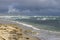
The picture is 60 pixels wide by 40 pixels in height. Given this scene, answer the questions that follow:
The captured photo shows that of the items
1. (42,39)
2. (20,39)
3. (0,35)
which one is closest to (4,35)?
(0,35)

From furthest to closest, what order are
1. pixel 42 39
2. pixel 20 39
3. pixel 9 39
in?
pixel 42 39
pixel 20 39
pixel 9 39

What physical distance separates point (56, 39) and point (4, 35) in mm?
9345

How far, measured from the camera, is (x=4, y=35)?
19031mm

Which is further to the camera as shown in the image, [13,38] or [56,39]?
[56,39]

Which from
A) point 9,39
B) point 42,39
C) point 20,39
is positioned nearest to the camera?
point 9,39

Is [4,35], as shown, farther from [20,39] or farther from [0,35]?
[20,39]

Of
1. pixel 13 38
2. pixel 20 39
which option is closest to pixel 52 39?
pixel 20 39

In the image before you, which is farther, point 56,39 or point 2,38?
point 56,39

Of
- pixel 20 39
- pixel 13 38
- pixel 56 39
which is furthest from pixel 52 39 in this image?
pixel 13 38

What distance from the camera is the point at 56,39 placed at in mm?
26609

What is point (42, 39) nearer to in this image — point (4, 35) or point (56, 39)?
point (56, 39)

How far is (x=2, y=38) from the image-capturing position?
60.6 ft

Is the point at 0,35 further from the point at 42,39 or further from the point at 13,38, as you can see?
the point at 42,39

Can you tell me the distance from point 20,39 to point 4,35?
9.20 feet
